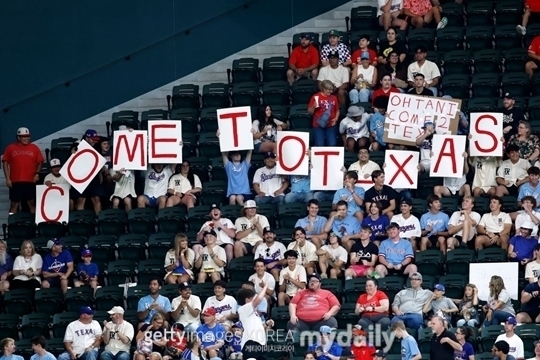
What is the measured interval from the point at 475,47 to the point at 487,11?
0.86 metres

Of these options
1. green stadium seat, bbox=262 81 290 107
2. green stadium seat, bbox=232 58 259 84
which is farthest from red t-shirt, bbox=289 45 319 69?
green stadium seat, bbox=232 58 259 84

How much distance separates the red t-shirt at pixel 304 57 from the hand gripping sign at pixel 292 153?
92.3 inches

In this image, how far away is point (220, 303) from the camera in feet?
73.6

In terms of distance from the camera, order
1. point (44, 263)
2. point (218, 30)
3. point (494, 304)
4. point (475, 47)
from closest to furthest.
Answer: point (494, 304) → point (44, 263) → point (475, 47) → point (218, 30)

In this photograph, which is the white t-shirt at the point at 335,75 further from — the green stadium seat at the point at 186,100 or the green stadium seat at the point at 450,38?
the green stadium seat at the point at 186,100

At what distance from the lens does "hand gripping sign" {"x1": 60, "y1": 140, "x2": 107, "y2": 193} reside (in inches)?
1005

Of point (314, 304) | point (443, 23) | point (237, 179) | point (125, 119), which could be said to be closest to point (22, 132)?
point (125, 119)

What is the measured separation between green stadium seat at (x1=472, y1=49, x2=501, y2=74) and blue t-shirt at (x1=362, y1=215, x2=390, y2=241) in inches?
146

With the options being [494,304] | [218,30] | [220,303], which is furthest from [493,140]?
[218,30]

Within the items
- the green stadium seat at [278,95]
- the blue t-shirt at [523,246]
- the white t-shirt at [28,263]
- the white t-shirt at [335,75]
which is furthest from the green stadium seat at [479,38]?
the white t-shirt at [28,263]

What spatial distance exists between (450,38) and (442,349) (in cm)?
755

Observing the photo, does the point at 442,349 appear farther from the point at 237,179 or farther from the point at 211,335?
the point at 237,179

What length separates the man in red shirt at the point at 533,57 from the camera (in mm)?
A: 25344

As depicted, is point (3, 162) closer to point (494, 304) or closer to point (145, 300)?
point (145, 300)
